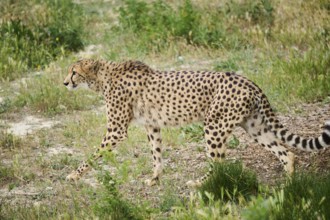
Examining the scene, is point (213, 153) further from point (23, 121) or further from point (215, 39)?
point (215, 39)

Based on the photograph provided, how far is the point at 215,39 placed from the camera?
9938mm

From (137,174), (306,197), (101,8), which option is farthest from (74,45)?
(306,197)

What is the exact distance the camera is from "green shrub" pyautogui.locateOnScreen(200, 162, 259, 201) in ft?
16.8

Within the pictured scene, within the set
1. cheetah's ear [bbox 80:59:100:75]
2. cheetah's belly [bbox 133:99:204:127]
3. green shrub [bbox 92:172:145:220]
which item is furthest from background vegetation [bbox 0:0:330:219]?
cheetah's ear [bbox 80:59:100:75]

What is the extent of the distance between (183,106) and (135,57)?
4158 millimetres

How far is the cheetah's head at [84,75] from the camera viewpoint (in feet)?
21.2

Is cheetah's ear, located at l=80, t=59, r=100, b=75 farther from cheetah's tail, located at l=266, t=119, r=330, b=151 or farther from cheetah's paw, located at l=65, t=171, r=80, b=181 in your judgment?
cheetah's tail, located at l=266, t=119, r=330, b=151

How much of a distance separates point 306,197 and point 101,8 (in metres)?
9.11

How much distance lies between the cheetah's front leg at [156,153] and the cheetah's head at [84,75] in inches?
30.5

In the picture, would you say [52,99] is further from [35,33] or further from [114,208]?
[114,208]

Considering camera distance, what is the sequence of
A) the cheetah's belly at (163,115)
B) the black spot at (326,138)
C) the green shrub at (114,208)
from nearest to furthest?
the green shrub at (114,208), the black spot at (326,138), the cheetah's belly at (163,115)

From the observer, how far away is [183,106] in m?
5.90

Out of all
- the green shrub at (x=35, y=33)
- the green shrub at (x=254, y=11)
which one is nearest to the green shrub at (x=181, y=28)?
the green shrub at (x=254, y=11)

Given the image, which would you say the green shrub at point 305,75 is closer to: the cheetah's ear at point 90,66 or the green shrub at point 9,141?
the cheetah's ear at point 90,66
